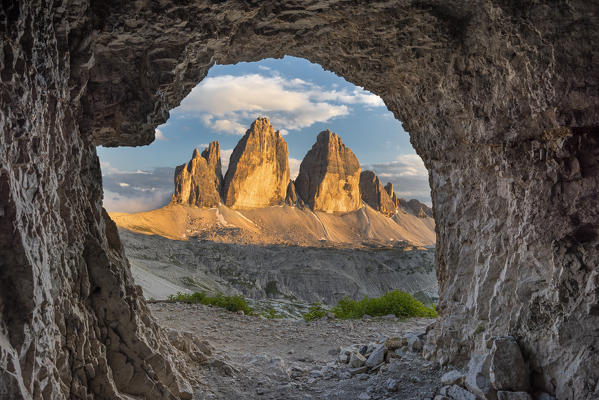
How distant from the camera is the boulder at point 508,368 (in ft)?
13.8

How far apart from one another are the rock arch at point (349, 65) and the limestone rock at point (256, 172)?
9670 cm

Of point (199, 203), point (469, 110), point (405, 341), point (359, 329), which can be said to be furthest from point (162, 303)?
point (199, 203)

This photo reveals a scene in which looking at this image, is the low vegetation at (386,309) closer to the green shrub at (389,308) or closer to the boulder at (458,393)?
the green shrub at (389,308)

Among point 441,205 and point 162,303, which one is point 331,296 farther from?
point 441,205

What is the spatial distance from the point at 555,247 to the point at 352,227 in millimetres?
108176

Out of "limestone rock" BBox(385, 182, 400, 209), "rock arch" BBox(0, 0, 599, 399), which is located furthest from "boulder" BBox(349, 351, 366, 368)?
"limestone rock" BBox(385, 182, 400, 209)

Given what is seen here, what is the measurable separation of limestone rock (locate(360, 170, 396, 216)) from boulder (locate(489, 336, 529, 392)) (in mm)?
117896

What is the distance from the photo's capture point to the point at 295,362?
799 centimetres

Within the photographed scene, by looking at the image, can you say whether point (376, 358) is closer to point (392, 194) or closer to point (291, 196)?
point (291, 196)

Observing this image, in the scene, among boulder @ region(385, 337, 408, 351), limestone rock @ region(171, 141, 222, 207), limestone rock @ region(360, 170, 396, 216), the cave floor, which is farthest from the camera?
limestone rock @ region(360, 170, 396, 216)

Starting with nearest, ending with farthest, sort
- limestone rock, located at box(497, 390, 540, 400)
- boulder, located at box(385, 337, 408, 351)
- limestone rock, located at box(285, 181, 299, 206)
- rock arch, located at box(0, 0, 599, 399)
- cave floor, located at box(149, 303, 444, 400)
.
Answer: rock arch, located at box(0, 0, 599, 399), limestone rock, located at box(497, 390, 540, 400), cave floor, located at box(149, 303, 444, 400), boulder, located at box(385, 337, 408, 351), limestone rock, located at box(285, 181, 299, 206)

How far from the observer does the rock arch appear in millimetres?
3104

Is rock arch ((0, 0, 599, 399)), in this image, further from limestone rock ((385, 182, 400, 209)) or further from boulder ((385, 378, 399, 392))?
limestone rock ((385, 182, 400, 209))

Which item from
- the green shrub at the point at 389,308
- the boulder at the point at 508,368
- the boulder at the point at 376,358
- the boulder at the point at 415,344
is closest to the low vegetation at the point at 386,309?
the green shrub at the point at 389,308
